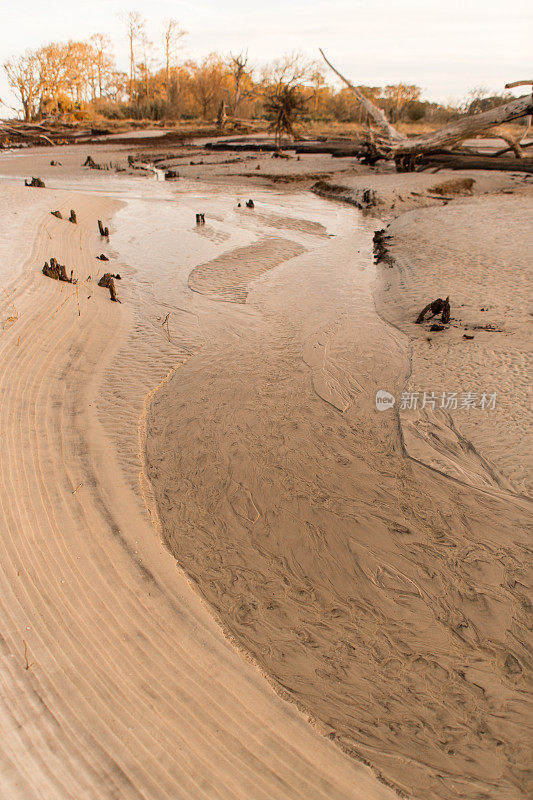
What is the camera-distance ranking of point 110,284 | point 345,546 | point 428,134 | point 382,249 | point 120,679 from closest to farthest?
point 120,679 < point 345,546 < point 110,284 < point 382,249 < point 428,134

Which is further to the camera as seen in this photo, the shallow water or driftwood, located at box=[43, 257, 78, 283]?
driftwood, located at box=[43, 257, 78, 283]

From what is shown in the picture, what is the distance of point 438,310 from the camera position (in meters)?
6.61

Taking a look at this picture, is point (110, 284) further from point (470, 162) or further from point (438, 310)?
point (470, 162)

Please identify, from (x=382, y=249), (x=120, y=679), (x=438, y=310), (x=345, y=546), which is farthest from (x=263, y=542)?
(x=382, y=249)

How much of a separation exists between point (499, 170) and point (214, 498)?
15678 mm

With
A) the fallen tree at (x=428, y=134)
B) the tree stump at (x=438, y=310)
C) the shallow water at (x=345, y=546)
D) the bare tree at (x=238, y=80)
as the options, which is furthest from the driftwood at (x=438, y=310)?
the bare tree at (x=238, y=80)

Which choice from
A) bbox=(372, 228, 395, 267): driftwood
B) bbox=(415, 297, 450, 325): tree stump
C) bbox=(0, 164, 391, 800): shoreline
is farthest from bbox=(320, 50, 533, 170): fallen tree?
bbox=(0, 164, 391, 800): shoreline

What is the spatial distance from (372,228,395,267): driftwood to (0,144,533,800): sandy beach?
1422 mm

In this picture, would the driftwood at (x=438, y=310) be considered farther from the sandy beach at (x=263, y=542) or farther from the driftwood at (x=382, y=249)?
the driftwood at (x=382, y=249)

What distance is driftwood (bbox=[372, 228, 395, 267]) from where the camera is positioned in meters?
9.43

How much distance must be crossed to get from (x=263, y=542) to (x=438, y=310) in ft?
14.0

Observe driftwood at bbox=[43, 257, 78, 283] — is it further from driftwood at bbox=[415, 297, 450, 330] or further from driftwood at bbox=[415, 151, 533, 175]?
driftwood at bbox=[415, 151, 533, 175]

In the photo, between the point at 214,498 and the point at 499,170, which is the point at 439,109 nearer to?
the point at 499,170

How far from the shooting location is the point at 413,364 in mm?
5805
